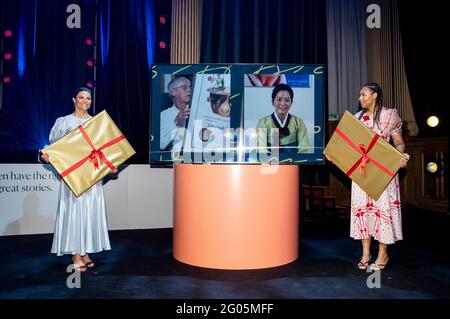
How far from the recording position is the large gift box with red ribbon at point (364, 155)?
2559mm

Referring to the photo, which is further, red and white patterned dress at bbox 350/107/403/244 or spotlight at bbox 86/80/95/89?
spotlight at bbox 86/80/95/89

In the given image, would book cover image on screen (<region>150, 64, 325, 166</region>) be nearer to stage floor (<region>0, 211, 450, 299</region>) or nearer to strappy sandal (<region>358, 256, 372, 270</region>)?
stage floor (<region>0, 211, 450, 299</region>)

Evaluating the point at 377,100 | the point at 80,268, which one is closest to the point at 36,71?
the point at 80,268

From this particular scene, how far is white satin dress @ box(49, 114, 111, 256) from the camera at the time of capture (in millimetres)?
2680

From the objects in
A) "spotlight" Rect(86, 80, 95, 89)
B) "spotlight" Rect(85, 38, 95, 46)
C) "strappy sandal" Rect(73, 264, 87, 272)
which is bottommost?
"strappy sandal" Rect(73, 264, 87, 272)

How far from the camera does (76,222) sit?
8.81ft

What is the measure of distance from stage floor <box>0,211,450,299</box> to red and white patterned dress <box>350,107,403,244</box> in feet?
0.89

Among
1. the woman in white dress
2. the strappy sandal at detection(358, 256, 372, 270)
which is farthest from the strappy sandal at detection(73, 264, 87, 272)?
the strappy sandal at detection(358, 256, 372, 270)

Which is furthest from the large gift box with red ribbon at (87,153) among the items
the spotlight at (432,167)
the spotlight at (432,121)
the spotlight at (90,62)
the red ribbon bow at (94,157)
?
the spotlight at (432,121)

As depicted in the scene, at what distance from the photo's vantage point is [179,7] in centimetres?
516

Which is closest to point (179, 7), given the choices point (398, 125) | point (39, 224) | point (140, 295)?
point (39, 224)

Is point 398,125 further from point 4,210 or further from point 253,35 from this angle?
point 4,210

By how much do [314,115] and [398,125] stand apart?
159 centimetres
